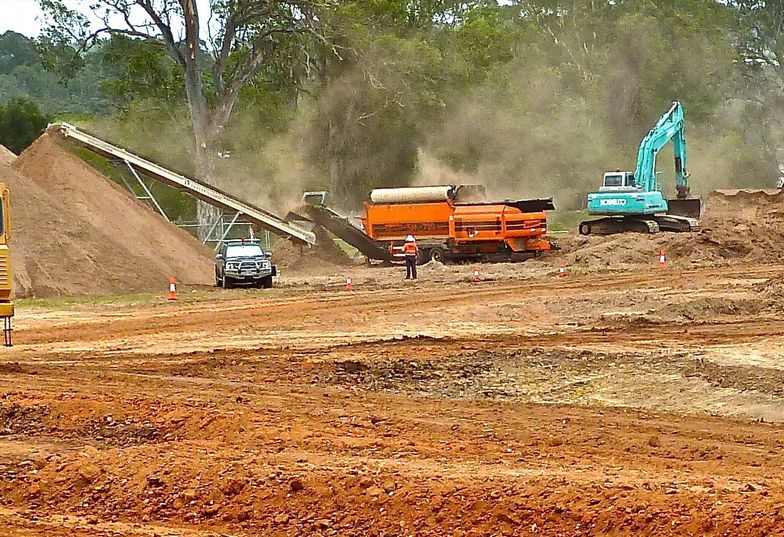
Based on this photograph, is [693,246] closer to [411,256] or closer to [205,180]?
[411,256]

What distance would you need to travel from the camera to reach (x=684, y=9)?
279ft

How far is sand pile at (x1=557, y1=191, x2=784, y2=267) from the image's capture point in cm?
3681

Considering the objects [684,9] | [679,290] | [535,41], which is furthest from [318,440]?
[684,9]

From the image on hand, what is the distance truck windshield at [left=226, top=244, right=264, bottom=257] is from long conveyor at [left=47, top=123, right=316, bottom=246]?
7.26 m

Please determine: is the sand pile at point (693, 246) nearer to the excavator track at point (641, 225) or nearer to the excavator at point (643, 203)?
the excavator track at point (641, 225)

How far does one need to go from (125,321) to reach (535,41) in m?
62.3

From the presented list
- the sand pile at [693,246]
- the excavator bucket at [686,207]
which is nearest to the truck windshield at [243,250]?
the sand pile at [693,246]

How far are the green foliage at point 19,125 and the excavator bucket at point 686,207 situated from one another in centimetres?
3283

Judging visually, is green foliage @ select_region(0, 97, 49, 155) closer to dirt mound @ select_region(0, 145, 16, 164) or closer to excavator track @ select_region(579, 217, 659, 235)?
dirt mound @ select_region(0, 145, 16, 164)

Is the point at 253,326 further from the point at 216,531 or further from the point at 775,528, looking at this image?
the point at 775,528

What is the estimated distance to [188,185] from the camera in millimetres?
40438

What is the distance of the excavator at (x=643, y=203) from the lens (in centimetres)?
4191

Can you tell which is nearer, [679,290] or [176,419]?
[176,419]

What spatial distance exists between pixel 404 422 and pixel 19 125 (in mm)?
52951
